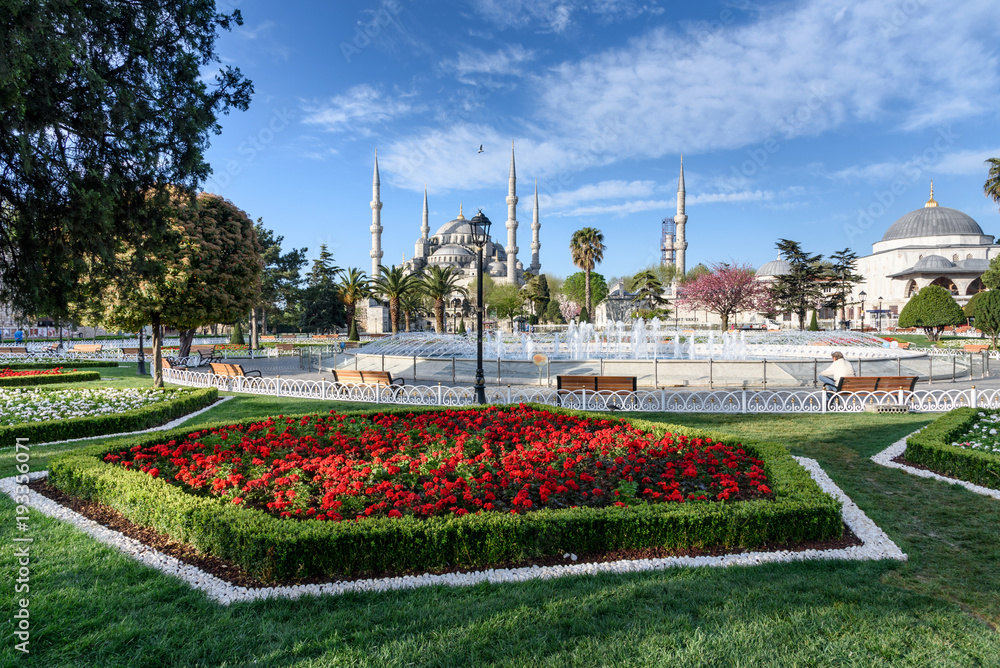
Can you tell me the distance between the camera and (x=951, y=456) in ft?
19.6

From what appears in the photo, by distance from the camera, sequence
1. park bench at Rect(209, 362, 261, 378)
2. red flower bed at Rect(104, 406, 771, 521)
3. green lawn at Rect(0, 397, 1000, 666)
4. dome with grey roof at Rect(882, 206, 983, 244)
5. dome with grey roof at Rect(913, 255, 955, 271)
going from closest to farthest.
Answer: green lawn at Rect(0, 397, 1000, 666), red flower bed at Rect(104, 406, 771, 521), park bench at Rect(209, 362, 261, 378), dome with grey roof at Rect(913, 255, 955, 271), dome with grey roof at Rect(882, 206, 983, 244)

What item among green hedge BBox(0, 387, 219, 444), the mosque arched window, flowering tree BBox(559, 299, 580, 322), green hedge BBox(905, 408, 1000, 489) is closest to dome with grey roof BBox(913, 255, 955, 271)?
the mosque arched window

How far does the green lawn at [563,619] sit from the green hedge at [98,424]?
4.58 metres

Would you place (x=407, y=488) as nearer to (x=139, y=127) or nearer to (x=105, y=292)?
(x=139, y=127)

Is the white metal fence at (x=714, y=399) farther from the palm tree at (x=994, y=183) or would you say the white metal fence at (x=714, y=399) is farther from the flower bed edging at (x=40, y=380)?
the palm tree at (x=994, y=183)

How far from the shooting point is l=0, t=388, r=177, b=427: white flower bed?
8.63 meters

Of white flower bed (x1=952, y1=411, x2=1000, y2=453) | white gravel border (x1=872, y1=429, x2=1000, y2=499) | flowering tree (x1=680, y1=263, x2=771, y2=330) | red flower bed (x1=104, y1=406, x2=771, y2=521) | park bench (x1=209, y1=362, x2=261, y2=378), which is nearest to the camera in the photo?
red flower bed (x1=104, y1=406, x2=771, y2=521)

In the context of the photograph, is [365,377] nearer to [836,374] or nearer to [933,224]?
[836,374]

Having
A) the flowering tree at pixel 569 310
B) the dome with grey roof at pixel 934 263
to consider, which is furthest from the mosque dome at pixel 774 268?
the flowering tree at pixel 569 310

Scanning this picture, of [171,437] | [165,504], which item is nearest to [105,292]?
[171,437]

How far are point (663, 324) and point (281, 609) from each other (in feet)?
182

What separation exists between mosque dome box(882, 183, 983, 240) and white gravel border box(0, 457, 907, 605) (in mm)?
75400

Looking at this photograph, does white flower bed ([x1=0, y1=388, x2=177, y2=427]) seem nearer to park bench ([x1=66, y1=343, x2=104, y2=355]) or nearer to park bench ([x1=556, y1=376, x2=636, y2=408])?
park bench ([x1=556, y1=376, x2=636, y2=408])

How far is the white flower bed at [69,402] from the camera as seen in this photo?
8633mm
